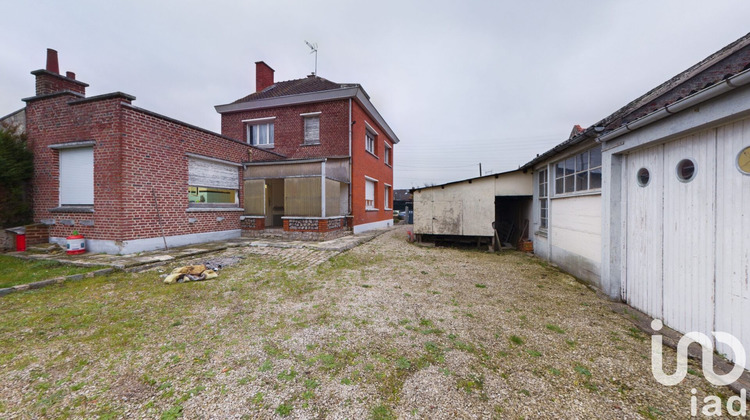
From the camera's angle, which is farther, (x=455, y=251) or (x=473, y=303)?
(x=455, y=251)

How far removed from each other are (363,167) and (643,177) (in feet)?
36.6

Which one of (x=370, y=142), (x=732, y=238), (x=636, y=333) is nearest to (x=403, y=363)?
(x=636, y=333)

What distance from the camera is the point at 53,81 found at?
799 cm

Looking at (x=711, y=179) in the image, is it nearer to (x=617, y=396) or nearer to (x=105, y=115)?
(x=617, y=396)

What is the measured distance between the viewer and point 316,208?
9953 mm

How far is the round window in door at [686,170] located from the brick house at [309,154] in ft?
28.8

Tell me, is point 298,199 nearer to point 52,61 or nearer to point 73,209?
point 73,209

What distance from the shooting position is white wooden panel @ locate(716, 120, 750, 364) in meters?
2.59

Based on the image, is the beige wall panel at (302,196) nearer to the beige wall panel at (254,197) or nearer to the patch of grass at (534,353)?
the beige wall panel at (254,197)

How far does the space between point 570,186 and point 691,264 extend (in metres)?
3.74

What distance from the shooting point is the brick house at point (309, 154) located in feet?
33.4

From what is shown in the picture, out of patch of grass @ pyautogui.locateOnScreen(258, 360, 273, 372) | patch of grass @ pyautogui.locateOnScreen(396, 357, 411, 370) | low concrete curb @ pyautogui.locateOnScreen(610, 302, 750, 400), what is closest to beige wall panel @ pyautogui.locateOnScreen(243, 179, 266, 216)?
patch of grass @ pyautogui.locateOnScreen(258, 360, 273, 372)

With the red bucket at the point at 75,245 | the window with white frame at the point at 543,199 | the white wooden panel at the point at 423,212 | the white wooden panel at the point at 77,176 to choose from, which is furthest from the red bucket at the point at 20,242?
the window with white frame at the point at 543,199

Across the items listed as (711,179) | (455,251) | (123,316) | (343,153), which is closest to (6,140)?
(123,316)
